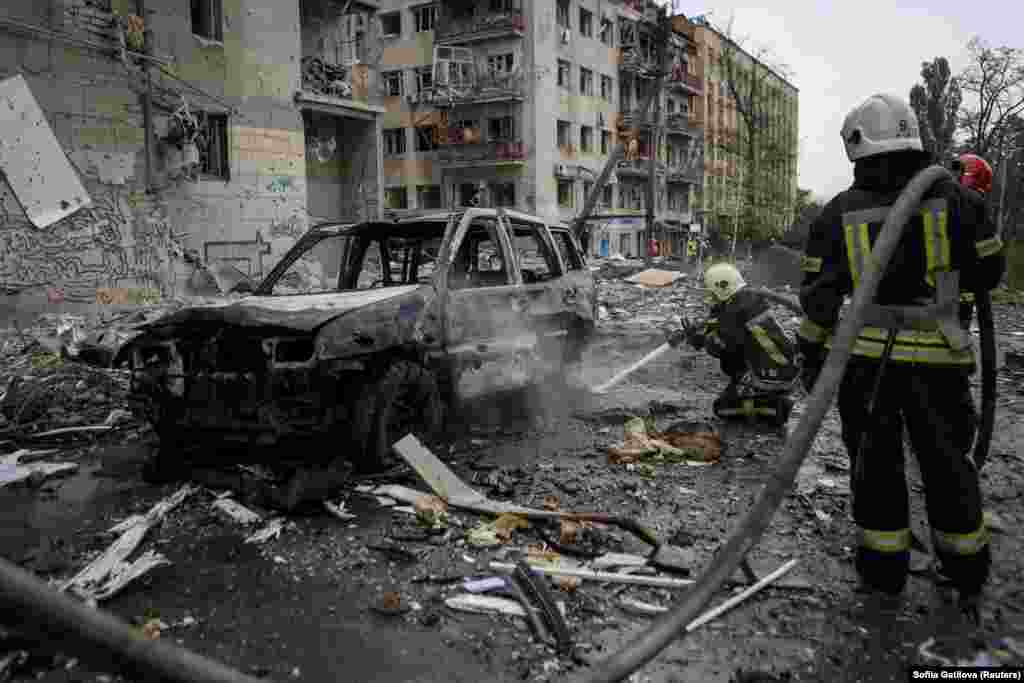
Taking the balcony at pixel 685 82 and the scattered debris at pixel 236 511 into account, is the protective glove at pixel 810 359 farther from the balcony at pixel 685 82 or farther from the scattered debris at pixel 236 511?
the balcony at pixel 685 82

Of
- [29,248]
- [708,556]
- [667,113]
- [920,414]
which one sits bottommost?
[708,556]

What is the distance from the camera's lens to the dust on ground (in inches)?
104

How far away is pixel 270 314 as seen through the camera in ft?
13.4

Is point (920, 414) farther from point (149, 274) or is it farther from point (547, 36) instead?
point (547, 36)

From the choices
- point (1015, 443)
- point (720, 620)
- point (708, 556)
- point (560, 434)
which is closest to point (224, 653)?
point (720, 620)

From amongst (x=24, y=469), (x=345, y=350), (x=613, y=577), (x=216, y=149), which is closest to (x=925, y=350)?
(x=613, y=577)

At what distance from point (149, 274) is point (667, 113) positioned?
1534 inches

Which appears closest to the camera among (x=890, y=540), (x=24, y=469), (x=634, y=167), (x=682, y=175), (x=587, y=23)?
(x=890, y=540)

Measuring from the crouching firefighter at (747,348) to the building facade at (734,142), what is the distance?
41.7 metres

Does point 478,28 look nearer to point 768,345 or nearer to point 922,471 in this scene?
point 768,345

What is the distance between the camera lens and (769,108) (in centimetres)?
6028

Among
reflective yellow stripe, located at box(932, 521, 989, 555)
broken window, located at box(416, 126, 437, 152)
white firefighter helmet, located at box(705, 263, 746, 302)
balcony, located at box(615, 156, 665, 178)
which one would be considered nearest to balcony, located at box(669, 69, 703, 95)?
balcony, located at box(615, 156, 665, 178)

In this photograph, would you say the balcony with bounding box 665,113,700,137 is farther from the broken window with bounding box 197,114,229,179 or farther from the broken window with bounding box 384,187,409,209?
the broken window with bounding box 197,114,229,179

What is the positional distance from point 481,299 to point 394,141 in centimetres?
3342
